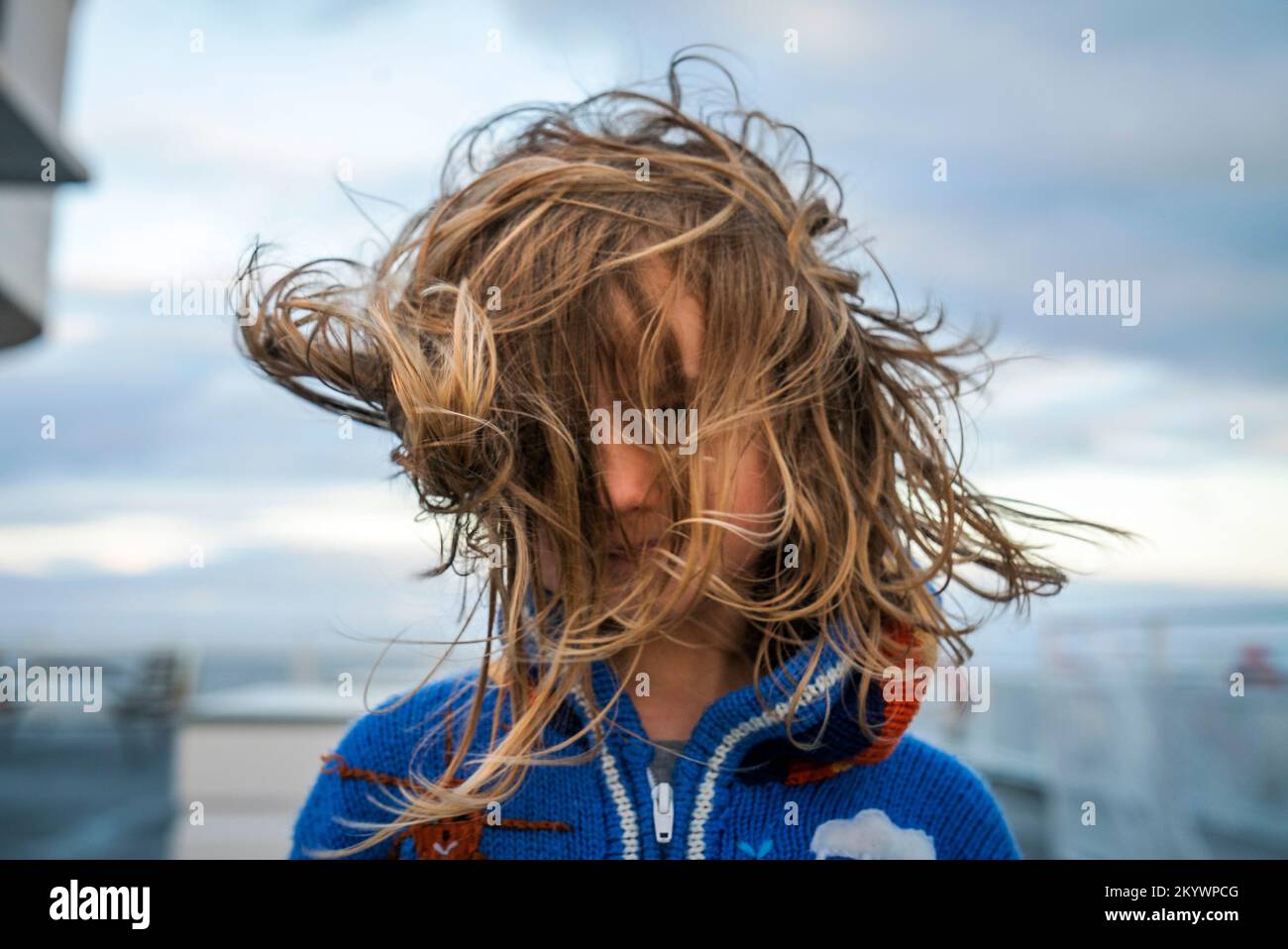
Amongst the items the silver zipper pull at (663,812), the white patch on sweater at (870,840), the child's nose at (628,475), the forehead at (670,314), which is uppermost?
the forehead at (670,314)

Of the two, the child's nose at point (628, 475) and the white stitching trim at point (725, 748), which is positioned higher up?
the child's nose at point (628, 475)

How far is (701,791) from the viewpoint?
1.47 meters

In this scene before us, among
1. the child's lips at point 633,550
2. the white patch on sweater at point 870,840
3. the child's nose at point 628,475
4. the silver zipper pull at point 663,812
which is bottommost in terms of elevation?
the white patch on sweater at point 870,840

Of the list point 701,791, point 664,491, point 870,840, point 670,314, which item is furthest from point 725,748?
point 670,314

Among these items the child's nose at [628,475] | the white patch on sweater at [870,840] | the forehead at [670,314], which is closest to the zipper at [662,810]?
the white patch on sweater at [870,840]

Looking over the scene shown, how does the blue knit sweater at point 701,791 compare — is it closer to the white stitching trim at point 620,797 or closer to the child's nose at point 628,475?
the white stitching trim at point 620,797

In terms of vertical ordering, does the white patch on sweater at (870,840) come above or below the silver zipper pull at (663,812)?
below

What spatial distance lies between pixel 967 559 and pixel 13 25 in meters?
5.32

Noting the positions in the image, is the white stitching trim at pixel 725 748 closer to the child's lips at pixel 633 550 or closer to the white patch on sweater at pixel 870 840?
the white patch on sweater at pixel 870 840

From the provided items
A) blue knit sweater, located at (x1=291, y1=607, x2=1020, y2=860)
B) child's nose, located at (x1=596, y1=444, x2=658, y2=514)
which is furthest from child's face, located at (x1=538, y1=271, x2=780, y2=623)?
blue knit sweater, located at (x1=291, y1=607, x2=1020, y2=860)

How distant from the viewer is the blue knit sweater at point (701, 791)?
1445 millimetres
